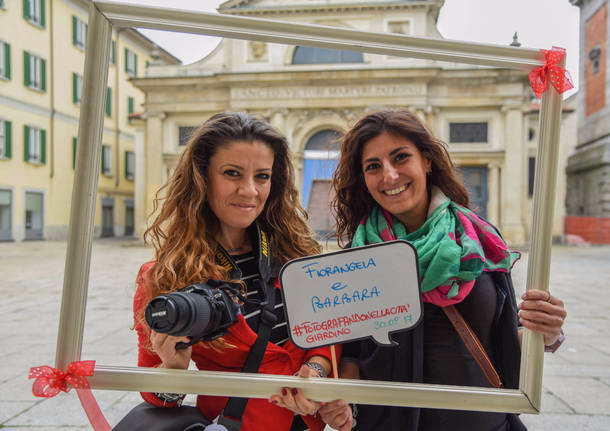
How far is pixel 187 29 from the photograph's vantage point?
1.25 metres

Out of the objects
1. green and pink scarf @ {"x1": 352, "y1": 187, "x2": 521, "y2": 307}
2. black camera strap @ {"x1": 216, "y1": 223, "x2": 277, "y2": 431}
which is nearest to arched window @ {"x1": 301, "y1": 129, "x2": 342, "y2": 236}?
green and pink scarf @ {"x1": 352, "y1": 187, "x2": 521, "y2": 307}

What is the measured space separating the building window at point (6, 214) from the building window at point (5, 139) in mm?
1665

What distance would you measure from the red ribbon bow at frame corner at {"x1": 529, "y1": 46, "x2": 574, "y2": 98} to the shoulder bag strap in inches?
27.5

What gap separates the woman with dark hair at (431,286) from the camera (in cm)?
140

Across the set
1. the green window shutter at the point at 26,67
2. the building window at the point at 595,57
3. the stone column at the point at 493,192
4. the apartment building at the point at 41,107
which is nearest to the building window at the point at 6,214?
the apartment building at the point at 41,107

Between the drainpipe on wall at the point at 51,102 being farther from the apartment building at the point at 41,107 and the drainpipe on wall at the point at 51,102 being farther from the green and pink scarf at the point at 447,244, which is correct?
the green and pink scarf at the point at 447,244

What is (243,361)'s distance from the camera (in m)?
1.41

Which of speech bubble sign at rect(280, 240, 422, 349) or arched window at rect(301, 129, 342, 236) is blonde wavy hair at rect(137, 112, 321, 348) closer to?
arched window at rect(301, 129, 342, 236)

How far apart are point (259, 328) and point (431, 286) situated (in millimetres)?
543

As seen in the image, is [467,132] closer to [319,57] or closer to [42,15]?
[319,57]

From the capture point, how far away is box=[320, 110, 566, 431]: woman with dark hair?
1.40 meters

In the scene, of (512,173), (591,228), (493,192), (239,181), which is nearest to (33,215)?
(493,192)

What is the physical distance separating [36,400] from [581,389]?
4.01 m

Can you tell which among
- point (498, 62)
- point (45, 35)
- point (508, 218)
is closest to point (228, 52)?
point (45, 35)
